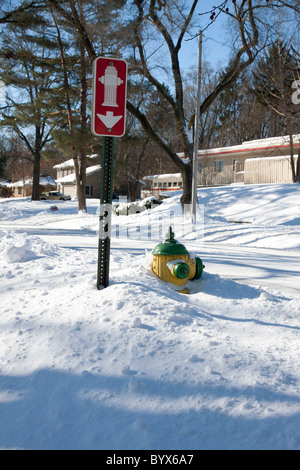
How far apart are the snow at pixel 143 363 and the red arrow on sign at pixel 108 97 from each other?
164 cm

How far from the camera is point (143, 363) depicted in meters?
2.42

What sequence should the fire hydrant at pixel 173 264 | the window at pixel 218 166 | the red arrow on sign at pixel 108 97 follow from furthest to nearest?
the window at pixel 218 166, the fire hydrant at pixel 173 264, the red arrow on sign at pixel 108 97

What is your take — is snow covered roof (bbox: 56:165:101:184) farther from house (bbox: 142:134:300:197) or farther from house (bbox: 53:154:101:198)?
house (bbox: 142:134:300:197)

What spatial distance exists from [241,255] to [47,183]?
58337mm

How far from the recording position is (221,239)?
440 inches

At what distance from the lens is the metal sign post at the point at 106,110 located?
11.7ft

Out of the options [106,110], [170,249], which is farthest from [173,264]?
[106,110]

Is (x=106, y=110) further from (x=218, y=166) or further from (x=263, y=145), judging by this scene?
(x=218, y=166)

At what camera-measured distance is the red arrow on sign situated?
356cm

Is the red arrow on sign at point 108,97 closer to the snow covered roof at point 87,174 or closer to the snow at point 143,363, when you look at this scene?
the snow at point 143,363

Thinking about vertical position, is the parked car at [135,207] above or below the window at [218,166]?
below

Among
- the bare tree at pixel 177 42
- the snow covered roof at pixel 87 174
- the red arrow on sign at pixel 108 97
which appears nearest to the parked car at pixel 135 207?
the bare tree at pixel 177 42

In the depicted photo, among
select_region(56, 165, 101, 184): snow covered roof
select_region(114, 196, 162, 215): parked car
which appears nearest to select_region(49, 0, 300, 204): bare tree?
select_region(114, 196, 162, 215): parked car
